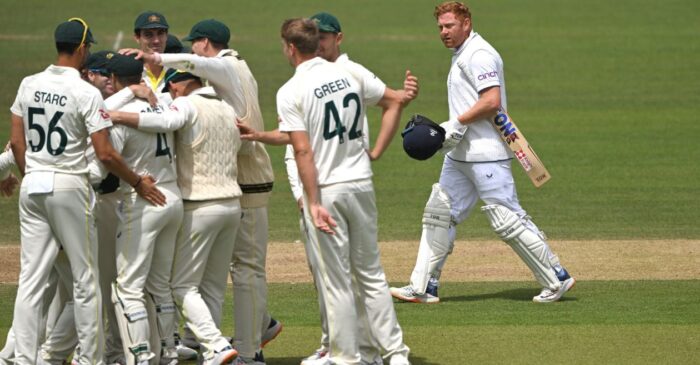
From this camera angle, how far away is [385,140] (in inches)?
322

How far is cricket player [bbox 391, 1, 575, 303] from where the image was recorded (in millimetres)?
10156

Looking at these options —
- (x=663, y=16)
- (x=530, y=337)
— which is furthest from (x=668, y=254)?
(x=663, y=16)

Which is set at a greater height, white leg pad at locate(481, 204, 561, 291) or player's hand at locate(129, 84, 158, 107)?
player's hand at locate(129, 84, 158, 107)

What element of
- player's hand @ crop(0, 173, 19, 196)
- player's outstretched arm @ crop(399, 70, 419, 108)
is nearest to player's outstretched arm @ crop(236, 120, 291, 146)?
player's outstretched arm @ crop(399, 70, 419, 108)

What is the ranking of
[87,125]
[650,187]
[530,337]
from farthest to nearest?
[650,187]
[530,337]
[87,125]

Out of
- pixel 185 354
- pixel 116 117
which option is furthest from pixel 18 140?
pixel 185 354

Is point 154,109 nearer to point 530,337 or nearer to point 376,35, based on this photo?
point 530,337

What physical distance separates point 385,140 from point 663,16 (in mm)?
29048

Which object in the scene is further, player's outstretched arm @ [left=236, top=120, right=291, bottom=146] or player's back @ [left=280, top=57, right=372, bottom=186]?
player's outstretched arm @ [left=236, top=120, right=291, bottom=146]

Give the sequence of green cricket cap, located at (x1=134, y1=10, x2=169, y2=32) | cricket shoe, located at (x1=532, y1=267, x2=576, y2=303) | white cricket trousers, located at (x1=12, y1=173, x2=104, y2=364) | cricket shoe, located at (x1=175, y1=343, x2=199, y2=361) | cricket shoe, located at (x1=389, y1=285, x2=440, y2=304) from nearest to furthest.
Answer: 1. white cricket trousers, located at (x1=12, y1=173, x2=104, y2=364)
2. cricket shoe, located at (x1=175, y1=343, x2=199, y2=361)
3. green cricket cap, located at (x1=134, y1=10, x2=169, y2=32)
4. cricket shoe, located at (x1=532, y1=267, x2=576, y2=303)
5. cricket shoe, located at (x1=389, y1=285, x2=440, y2=304)

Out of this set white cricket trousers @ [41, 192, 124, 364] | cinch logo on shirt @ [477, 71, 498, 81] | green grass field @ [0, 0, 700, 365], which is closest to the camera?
white cricket trousers @ [41, 192, 124, 364]

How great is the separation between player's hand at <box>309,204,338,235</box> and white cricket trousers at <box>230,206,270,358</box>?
3.47ft

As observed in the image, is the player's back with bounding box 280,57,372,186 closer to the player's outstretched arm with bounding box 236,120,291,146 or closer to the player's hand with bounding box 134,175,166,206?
the player's outstretched arm with bounding box 236,120,291,146

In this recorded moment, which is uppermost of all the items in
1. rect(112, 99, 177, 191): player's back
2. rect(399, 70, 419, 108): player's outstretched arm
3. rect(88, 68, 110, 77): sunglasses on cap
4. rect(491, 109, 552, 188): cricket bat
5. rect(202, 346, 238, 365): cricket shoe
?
rect(88, 68, 110, 77): sunglasses on cap
